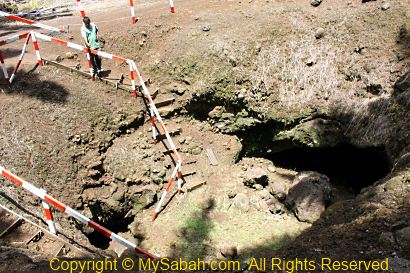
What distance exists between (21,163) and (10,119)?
4.73ft

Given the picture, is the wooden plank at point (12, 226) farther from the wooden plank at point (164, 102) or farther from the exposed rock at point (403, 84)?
the exposed rock at point (403, 84)

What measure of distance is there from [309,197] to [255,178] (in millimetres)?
1679

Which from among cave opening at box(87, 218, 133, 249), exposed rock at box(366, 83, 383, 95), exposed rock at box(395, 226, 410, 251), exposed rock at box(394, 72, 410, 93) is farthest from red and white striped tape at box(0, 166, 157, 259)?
exposed rock at box(394, 72, 410, 93)

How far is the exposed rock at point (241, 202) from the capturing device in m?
9.87

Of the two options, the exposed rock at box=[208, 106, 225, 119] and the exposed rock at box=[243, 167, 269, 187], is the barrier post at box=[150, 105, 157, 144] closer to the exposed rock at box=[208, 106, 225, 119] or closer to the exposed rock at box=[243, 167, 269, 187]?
the exposed rock at box=[208, 106, 225, 119]

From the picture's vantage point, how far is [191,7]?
14.0 metres

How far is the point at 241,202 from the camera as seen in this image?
9945 mm

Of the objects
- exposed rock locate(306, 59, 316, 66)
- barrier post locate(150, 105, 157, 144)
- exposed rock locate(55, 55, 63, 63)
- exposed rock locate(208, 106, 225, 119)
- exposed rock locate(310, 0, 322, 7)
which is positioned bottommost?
exposed rock locate(208, 106, 225, 119)

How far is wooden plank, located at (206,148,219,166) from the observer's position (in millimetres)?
11137

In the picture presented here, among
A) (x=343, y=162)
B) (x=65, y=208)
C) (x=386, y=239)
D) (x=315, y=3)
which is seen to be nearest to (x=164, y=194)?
(x=65, y=208)

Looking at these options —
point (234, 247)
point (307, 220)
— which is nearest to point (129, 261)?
point (234, 247)

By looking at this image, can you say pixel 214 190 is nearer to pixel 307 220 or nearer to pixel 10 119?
pixel 307 220

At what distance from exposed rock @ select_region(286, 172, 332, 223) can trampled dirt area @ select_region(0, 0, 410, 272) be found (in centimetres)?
4

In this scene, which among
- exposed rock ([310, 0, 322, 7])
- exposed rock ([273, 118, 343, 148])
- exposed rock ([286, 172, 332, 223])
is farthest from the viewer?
exposed rock ([310, 0, 322, 7])
